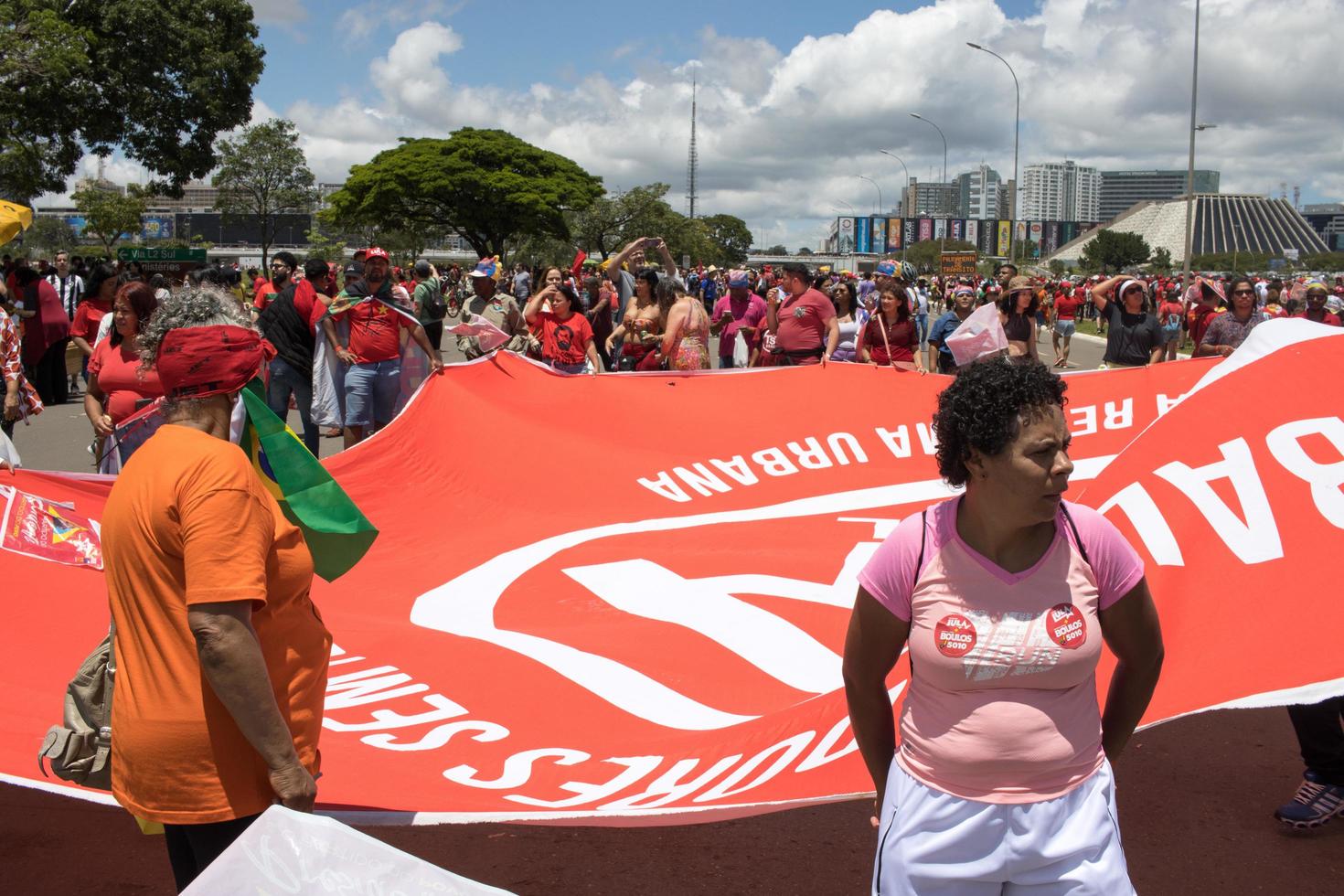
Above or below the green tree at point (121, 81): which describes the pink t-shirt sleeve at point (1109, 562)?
below

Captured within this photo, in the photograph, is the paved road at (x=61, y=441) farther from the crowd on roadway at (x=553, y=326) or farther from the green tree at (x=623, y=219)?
the green tree at (x=623, y=219)

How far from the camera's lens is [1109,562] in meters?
2.38

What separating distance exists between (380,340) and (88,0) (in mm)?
20952

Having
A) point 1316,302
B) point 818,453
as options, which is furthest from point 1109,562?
point 1316,302

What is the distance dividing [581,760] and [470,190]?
2597 inches

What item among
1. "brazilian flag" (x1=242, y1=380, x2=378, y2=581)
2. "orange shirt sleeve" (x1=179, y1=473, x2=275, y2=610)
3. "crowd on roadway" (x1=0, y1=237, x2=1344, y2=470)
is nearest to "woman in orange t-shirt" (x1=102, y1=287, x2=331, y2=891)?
"orange shirt sleeve" (x1=179, y1=473, x2=275, y2=610)

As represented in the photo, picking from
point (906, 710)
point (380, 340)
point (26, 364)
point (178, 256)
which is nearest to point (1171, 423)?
point (906, 710)

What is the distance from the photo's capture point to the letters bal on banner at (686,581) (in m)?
3.40

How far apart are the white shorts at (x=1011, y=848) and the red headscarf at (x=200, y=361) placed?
1.67m

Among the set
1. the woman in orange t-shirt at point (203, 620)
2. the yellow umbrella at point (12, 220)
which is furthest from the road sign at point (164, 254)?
the woman in orange t-shirt at point (203, 620)

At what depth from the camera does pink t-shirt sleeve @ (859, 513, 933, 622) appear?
2398 mm

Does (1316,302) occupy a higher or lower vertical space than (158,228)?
lower

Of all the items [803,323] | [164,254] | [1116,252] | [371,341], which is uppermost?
[1116,252]

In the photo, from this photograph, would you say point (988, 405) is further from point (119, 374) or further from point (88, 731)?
point (119, 374)
